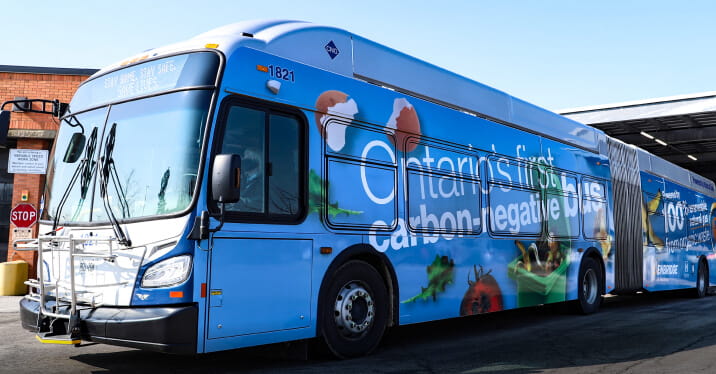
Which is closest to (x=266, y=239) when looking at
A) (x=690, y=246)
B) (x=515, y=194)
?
(x=515, y=194)

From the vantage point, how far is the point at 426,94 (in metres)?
8.00

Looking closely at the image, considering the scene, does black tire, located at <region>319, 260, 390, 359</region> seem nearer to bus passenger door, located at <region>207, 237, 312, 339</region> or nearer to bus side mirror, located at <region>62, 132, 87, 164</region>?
bus passenger door, located at <region>207, 237, 312, 339</region>

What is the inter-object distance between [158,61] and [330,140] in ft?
5.88

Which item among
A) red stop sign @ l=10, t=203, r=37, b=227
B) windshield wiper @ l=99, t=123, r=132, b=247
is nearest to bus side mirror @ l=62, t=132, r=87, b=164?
windshield wiper @ l=99, t=123, r=132, b=247

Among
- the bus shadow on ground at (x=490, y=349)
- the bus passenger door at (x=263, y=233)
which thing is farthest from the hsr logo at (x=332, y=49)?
the bus shadow on ground at (x=490, y=349)

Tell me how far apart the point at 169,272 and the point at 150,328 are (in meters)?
0.45

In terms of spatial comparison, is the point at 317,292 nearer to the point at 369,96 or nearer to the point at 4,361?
the point at 369,96

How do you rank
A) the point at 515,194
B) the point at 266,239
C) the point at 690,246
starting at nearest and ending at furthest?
the point at 266,239, the point at 515,194, the point at 690,246

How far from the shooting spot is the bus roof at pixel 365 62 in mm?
6090

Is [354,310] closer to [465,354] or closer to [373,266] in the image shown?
[373,266]

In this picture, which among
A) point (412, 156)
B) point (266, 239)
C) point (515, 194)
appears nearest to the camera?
point (266, 239)

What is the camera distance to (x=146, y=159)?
5445mm

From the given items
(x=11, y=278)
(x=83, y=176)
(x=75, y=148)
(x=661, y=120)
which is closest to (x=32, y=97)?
(x=11, y=278)

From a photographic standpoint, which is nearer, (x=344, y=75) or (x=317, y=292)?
(x=317, y=292)
